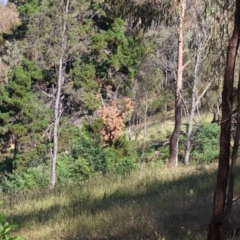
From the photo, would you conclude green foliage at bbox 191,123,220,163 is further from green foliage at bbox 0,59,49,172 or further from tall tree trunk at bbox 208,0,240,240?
tall tree trunk at bbox 208,0,240,240

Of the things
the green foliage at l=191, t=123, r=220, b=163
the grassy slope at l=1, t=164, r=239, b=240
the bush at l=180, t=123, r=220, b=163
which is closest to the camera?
the grassy slope at l=1, t=164, r=239, b=240

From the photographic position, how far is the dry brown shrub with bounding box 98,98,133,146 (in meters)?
28.6

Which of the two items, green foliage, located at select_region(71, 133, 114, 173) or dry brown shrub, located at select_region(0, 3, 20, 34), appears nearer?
green foliage, located at select_region(71, 133, 114, 173)

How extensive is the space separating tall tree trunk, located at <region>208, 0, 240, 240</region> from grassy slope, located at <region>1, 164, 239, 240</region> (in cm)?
79

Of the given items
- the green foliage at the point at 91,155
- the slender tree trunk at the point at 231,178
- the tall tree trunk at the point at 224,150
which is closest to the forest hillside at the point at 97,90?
the green foliage at the point at 91,155

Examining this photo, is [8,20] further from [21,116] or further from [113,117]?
[113,117]

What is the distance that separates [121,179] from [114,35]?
20417 millimetres

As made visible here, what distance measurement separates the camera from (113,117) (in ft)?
96.8

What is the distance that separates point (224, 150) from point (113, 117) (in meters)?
25.1

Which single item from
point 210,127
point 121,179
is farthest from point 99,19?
point 121,179

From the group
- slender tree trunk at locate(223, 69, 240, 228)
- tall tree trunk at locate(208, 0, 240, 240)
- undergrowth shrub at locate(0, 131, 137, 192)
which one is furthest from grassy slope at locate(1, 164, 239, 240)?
undergrowth shrub at locate(0, 131, 137, 192)

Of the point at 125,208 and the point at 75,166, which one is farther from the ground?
the point at 125,208

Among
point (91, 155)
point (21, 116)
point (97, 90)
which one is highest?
point (97, 90)

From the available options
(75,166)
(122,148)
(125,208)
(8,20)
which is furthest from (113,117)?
(125,208)
